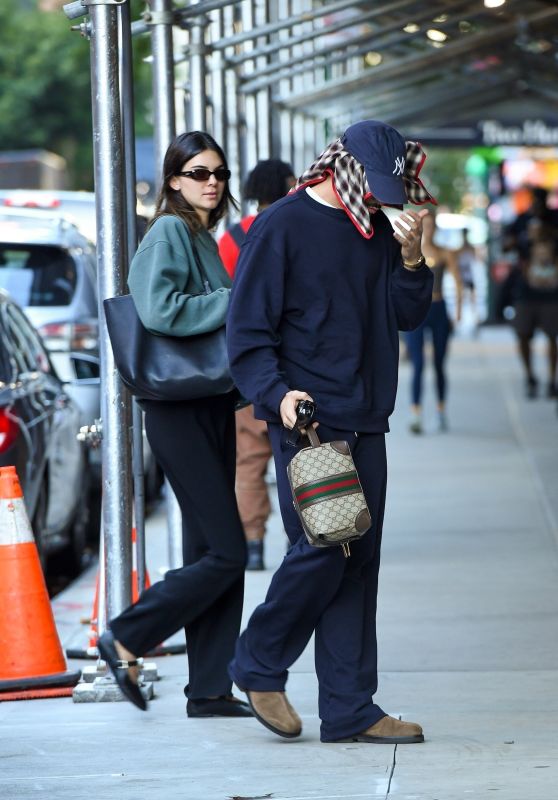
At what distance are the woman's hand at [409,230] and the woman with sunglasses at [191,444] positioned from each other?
70 centimetres

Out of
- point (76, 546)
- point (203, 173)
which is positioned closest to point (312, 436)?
point (203, 173)

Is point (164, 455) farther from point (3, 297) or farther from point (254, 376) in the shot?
point (3, 297)

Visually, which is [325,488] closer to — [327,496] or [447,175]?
[327,496]

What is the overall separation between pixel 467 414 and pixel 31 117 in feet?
96.3

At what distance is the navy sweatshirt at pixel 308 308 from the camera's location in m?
5.29

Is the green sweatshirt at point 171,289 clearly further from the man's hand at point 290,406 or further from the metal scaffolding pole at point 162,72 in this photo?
the metal scaffolding pole at point 162,72

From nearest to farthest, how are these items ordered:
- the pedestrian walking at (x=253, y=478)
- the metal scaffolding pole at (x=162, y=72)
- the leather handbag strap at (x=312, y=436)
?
the leather handbag strap at (x=312, y=436)
the metal scaffolding pole at (x=162, y=72)
the pedestrian walking at (x=253, y=478)

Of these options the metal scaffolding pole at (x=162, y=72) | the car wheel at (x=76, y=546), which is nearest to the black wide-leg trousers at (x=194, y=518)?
the metal scaffolding pole at (x=162, y=72)

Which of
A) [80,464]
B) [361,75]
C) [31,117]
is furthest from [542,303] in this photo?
[31,117]

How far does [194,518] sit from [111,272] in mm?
1144

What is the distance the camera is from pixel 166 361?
18.5ft

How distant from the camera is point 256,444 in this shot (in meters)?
8.88

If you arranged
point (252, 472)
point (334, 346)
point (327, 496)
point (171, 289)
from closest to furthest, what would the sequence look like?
1. point (327, 496)
2. point (334, 346)
3. point (171, 289)
4. point (252, 472)

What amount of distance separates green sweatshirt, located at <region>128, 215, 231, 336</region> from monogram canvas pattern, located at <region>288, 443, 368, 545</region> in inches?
28.2
